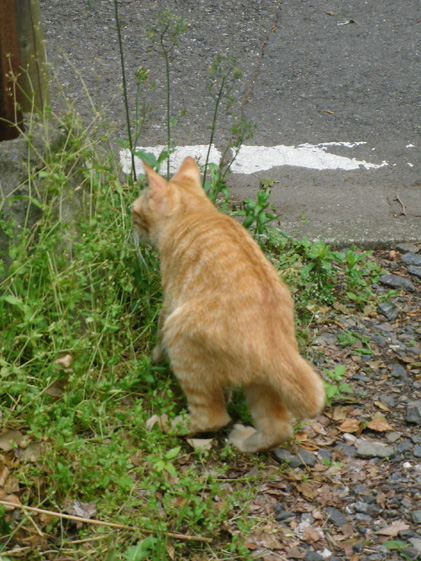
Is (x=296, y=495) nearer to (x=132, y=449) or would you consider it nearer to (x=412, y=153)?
(x=132, y=449)

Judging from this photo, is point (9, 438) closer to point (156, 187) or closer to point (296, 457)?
point (296, 457)

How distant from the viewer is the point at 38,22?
394 centimetres

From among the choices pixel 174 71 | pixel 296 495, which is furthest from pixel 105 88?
pixel 296 495

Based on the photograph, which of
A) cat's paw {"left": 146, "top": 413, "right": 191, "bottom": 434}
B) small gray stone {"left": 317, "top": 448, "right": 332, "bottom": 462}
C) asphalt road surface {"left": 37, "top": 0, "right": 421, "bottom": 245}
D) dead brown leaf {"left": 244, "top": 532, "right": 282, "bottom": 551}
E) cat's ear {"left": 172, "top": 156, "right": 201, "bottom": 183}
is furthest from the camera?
asphalt road surface {"left": 37, "top": 0, "right": 421, "bottom": 245}

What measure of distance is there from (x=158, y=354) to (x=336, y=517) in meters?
1.20

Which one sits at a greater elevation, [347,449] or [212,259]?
[212,259]

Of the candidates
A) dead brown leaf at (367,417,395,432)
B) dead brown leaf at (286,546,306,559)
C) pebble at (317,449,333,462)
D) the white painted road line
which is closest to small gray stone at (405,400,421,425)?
dead brown leaf at (367,417,395,432)

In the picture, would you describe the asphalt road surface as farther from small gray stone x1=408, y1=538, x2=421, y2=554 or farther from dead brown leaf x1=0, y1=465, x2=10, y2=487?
dead brown leaf x1=0, y1=465, x2=10, y2=487

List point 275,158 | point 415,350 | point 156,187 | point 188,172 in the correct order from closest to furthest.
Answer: point 156,187 < point 415,350 < point 188,172 < point 275,158

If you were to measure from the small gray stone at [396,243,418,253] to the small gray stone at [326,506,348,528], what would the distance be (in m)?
2.25

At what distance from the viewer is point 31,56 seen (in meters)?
4.01

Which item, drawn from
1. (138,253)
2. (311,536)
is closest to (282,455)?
(311,536)

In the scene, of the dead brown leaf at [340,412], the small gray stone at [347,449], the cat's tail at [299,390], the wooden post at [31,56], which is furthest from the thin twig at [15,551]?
the wooden post at [31,56]

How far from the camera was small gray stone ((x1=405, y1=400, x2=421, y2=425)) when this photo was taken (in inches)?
140
